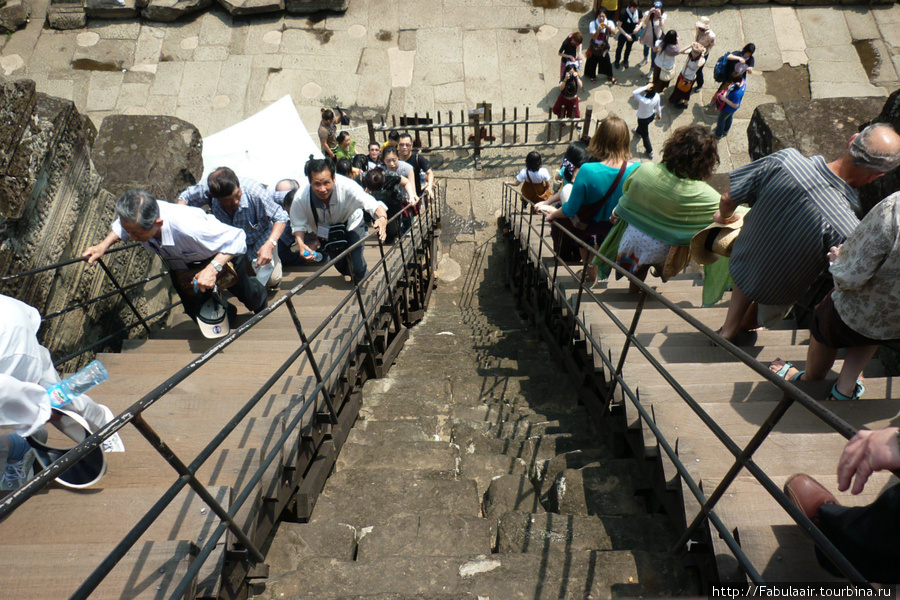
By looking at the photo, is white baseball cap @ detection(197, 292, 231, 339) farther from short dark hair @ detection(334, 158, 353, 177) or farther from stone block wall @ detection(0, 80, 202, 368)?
short dark hair @ detection(334, 158, 353, 177)

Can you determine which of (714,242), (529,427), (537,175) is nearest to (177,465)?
(529,427)

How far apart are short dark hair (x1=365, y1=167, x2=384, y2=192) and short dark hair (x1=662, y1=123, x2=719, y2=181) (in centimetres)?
287

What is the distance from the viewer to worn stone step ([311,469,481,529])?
2762 millimetres

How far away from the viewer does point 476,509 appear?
2.81 metres

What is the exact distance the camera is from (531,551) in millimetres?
2400

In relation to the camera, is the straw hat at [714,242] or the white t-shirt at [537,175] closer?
the straw hat at [714,242]

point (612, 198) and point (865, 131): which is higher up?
point (865, 131)

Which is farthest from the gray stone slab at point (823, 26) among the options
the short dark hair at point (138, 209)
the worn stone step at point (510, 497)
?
the short dark hair at point (138, 209)

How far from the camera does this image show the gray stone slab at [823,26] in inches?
420

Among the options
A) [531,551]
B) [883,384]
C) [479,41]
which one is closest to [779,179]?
[883,384]

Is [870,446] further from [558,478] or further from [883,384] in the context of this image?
[883,384]

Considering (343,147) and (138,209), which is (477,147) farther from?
(138,209)

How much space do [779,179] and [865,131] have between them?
0.40 meters

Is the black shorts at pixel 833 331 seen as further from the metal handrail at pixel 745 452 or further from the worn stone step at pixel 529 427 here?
the worn stone step at pixel 529 427
